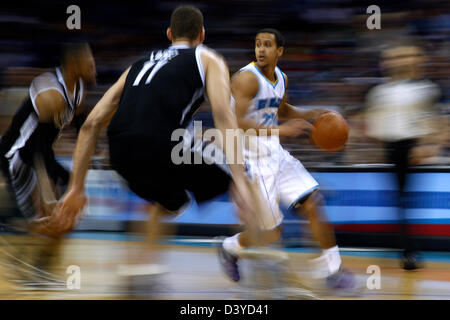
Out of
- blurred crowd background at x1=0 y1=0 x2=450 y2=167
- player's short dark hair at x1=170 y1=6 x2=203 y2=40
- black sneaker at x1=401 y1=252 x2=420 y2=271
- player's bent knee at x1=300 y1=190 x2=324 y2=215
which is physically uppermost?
blurred crowd background at x1=0 y1=0 x2=450 y2=167

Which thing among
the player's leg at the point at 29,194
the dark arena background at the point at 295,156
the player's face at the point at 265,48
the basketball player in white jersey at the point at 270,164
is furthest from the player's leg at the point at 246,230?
Answer: the player's leg at the point at 29,194

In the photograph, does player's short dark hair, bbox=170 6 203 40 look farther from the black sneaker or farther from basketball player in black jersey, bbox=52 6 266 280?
the black sneaker

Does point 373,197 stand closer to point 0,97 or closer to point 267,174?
point 267,174

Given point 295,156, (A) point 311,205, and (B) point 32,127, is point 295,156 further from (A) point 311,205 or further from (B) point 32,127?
(B) point 32,127

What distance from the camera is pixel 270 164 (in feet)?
15.0

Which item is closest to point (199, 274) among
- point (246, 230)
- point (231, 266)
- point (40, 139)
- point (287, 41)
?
point (231, 266)

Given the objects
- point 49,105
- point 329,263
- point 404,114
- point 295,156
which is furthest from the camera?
point 295,156

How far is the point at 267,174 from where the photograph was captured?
14.9 ft

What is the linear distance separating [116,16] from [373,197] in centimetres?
350

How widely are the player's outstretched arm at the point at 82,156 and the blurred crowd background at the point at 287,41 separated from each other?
3.10 meters

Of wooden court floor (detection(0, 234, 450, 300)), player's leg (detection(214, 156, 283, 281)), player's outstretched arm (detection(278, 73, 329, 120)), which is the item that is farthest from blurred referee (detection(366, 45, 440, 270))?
player's leg (detection(214, 156, 283, 281))

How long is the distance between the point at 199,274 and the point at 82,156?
1.81 meters

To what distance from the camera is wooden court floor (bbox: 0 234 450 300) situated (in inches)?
172

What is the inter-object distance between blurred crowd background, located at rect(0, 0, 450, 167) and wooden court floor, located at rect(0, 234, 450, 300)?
95 centimetres
